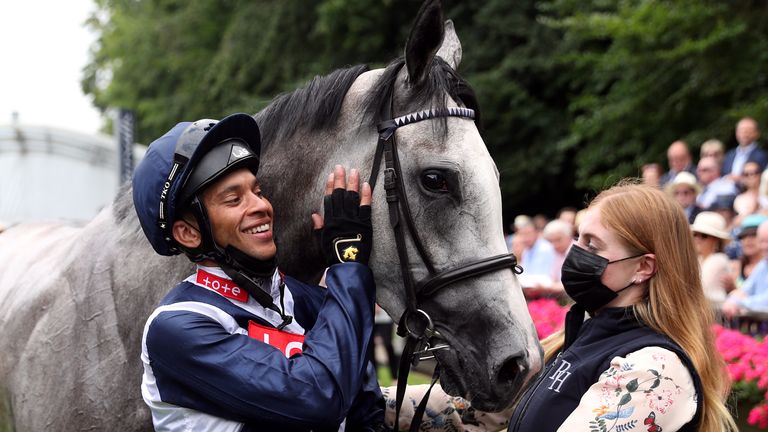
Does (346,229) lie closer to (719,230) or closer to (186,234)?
(186,234)

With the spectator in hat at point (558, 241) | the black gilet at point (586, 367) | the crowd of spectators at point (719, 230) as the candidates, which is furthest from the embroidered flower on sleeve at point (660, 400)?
the spectator in hat at point (558, 241)

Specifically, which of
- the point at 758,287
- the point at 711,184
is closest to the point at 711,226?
the point at 758,287

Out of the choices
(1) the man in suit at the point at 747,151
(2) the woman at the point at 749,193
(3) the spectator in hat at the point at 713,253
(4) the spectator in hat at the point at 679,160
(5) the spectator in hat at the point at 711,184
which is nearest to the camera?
(3) the spectator in hat at the point at 713,253

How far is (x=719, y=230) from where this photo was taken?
677 centimetres

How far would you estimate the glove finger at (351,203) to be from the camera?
2512 mm

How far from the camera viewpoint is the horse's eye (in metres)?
2.58

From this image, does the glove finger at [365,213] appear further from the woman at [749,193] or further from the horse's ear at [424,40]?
the woman at [749,193]

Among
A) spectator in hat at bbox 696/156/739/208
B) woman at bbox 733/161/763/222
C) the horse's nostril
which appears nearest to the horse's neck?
the horse's nostril

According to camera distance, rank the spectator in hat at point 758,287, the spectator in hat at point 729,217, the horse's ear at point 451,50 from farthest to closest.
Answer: the spectator in hat at point 729,217, the spectator in hat at point 758,287, the horse's ear at point 451,50

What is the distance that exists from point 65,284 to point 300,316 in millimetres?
987

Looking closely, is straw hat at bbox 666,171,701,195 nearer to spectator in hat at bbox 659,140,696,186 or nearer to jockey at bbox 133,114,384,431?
spectator in hat at bbox 659,140,696,186

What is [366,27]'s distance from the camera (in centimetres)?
1543

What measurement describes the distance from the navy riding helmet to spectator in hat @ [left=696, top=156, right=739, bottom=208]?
254 inches

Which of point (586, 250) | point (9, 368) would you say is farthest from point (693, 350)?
point (9, 368)
